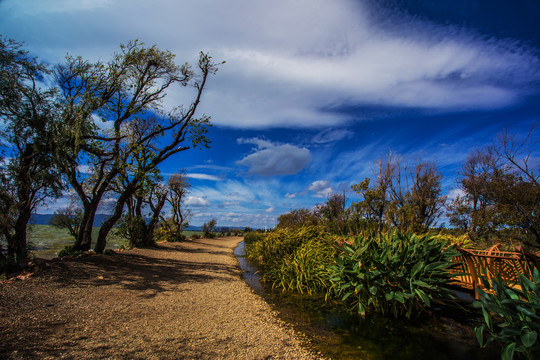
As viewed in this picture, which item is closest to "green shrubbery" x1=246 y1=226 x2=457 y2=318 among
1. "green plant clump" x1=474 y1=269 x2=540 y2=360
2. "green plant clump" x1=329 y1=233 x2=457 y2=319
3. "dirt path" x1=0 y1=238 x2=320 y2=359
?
"green plant clump" x1=329 y1=233 x2=457 y2=319

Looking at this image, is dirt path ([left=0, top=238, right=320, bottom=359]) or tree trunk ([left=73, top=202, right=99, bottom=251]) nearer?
dirt path ([left=0, top=238, right=320, bottom=359])

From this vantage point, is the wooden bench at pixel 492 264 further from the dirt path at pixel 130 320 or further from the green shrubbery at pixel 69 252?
the green shrubbery at pixel 69 252

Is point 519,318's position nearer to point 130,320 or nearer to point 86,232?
point 130,320

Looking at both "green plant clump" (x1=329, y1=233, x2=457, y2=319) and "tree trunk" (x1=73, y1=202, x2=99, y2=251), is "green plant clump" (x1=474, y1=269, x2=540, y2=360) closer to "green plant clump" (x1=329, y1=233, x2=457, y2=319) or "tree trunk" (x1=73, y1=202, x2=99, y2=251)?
"green plant clump" (x1=329, y1=233, x2=457, y2=319)

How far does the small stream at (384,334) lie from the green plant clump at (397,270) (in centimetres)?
27

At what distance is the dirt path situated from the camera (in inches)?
113

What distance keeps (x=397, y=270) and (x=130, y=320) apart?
13.8 feet

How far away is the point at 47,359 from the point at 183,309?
214 cm

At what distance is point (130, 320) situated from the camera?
3758mm

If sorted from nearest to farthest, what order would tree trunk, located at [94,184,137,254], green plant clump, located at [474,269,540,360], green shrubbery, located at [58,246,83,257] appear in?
green plant clump, located at [474,269,540,360] → green shrubbery, located at [58,246,83,257] → tree trunk, located at [94,184,137,254]

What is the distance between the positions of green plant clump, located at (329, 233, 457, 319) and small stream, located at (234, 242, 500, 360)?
0.88ft

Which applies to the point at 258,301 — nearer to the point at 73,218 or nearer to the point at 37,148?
the point at 37,148

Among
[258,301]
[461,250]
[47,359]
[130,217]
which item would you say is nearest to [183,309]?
[258,301]

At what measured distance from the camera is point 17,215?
6.45 m
